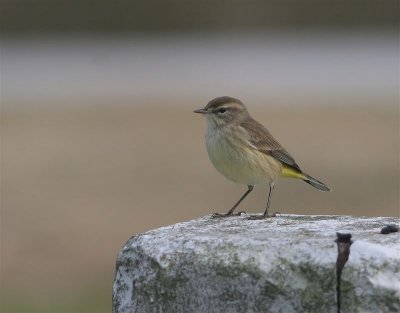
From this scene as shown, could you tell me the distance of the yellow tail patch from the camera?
7445 millimetres

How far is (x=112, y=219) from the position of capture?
13.1m

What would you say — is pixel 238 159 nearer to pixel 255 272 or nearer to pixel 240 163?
pixel 240 163

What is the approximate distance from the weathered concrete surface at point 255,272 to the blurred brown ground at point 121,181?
6.36m

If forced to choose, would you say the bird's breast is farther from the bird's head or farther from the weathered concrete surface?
the weathered concrete surface

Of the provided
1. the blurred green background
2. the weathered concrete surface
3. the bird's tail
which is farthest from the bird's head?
the blurred green background

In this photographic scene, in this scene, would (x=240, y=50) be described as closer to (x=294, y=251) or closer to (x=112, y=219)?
(x=112, y=219)

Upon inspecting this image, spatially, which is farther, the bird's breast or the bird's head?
the bird's head

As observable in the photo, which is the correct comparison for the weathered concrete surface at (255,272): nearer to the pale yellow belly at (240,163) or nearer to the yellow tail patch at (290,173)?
the pale yellow belly at (240,163)

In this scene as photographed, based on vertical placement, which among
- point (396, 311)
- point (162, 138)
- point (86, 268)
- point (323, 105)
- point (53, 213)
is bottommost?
point (396, 311)

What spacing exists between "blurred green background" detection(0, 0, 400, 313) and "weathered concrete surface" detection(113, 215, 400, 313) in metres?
6.30

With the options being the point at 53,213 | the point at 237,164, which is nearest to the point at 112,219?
the point at 53,213

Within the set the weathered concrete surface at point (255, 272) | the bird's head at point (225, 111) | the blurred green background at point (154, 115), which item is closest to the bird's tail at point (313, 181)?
the bird's head at point (225, 111)

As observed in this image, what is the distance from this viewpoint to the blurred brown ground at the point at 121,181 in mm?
11938

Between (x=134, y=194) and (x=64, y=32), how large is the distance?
16397 millimetres
